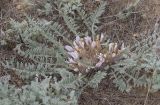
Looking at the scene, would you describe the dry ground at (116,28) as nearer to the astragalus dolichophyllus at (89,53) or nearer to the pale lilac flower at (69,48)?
the astragalus dolichophyllus at (89,53)

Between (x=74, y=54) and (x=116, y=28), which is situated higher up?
(x=116, y=28)

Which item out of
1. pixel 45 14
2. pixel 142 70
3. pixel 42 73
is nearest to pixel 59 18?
pixel 45 14

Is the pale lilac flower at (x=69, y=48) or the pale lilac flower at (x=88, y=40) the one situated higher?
the pale lilac flower at (x=88, y=40)

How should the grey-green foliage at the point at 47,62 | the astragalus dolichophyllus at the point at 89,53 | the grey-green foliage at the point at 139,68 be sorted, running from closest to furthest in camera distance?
the grey-green foliage at the point at 47,62, the grey-green foliage at the point at 139,68, the astragalus dolichophyllus at the point at 89,53

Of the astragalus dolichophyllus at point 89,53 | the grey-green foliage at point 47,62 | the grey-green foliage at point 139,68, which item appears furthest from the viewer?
the astragalus dolichophyllus at point 89,53

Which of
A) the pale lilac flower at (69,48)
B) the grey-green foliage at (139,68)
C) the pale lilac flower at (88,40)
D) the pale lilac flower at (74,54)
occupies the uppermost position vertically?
the pale lilac flower at (88,40)

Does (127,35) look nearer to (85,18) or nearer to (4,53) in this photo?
(85,18)

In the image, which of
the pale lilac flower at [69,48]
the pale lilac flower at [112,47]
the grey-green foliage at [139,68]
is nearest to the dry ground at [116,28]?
the grey-green foliage at [139,68]

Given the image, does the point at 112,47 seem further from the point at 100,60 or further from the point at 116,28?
the point at 116,28

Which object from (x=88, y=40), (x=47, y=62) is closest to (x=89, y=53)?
(x=88, y=40)
